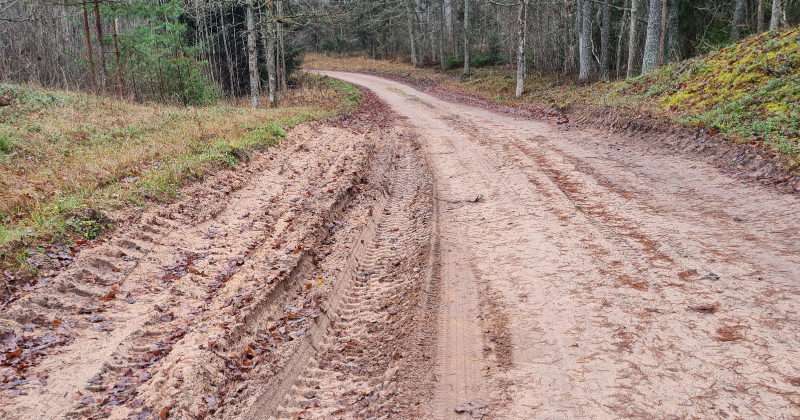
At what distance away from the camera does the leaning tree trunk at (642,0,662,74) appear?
1611cm

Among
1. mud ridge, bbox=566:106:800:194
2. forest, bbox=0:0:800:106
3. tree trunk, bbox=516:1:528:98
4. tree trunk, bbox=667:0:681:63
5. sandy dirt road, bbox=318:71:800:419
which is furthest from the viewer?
tree trunk, bbox=667:0:681:63

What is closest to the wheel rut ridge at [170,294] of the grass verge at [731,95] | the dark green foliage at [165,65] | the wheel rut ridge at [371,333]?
the wheel rut ridge at [371,333]

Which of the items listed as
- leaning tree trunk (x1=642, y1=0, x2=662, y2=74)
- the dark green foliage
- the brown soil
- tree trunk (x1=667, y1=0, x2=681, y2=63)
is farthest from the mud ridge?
the dark green foliage

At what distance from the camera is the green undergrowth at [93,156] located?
5375 millimetres

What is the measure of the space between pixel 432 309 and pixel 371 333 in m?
0.61

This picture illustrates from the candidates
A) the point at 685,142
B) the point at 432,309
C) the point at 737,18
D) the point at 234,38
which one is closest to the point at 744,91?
the point at 685,142

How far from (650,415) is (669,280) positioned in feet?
6.02

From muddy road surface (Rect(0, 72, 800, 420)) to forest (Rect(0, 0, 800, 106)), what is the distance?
1145 cm

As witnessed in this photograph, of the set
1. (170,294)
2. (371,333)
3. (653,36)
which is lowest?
(371,333)

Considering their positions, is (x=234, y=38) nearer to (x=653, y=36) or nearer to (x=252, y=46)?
(x=252, y=46)

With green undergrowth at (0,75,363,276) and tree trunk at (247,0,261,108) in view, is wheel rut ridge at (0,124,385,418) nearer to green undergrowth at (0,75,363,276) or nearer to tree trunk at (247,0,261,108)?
green undergrowth at (0,75,363,276)

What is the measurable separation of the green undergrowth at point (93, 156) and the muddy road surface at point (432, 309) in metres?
0.51

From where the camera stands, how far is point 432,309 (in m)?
4.26

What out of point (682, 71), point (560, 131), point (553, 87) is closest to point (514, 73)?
point (553, 87)
